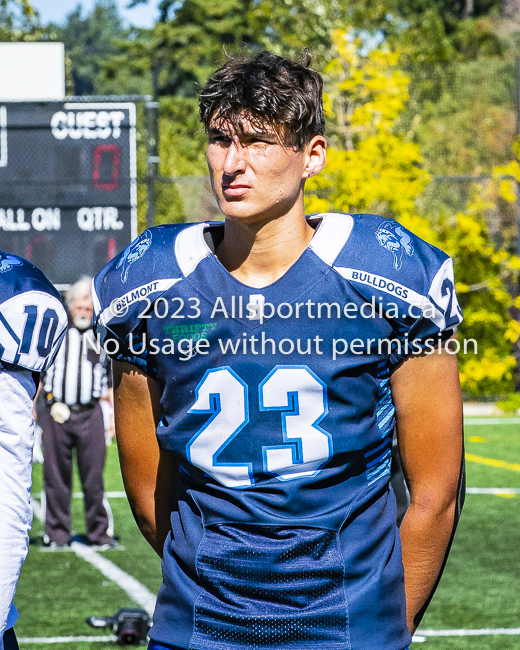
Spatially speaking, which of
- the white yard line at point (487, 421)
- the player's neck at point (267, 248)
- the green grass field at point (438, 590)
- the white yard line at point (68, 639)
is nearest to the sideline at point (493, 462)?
the green grass field at point (438, 590)

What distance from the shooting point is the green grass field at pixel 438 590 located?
15.9ft

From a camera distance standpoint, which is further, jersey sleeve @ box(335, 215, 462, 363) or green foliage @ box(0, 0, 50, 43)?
green foliage @ box(0, 0, 50, 43)

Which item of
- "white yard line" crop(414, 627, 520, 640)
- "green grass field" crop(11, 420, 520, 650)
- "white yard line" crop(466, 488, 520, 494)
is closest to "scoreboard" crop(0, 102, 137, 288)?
"green grass field" crop(11, 420, 520, 650)

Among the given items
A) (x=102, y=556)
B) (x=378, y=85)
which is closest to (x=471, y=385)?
(x=378, y=85)

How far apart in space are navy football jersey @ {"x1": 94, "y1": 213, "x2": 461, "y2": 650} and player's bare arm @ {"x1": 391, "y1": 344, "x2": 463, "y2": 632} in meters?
0.04

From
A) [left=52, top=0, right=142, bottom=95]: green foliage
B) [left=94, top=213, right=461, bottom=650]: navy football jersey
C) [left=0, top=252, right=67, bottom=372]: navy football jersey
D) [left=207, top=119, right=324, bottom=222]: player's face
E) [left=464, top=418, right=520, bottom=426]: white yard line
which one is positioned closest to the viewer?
[left=94, top=213, right=461, bottom=650]: navy football jersey

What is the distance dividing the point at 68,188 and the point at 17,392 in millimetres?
9154

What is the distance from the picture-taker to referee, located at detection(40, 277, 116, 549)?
687cm

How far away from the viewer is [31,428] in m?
2.08

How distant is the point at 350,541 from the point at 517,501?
266 inches

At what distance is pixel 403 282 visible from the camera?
193 cm

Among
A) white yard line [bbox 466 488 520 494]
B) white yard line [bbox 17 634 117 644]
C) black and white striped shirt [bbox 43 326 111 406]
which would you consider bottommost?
white yard line [bbox 466 488 520 494]

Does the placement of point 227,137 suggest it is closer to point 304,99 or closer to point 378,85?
point 304,99

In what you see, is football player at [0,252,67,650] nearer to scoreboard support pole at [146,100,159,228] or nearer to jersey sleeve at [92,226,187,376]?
jersey sleeve at [92,226,187,376]
